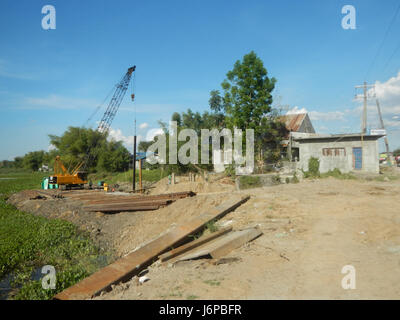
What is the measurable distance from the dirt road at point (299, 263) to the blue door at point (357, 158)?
1242 cm

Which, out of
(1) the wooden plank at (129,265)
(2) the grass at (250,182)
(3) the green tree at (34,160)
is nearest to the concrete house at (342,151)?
(2) the grass at (250,182)

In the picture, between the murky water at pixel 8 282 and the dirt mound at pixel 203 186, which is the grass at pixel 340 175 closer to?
the dirt mound at pixel 203 186

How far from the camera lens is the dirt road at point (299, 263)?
3.63 m

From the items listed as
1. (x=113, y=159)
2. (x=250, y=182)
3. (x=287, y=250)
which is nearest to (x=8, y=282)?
(x=287, y=250)

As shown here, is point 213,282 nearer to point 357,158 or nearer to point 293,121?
point 357,158

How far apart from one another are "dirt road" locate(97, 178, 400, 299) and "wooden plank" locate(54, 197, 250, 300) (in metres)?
0.19

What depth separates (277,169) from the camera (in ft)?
74.9

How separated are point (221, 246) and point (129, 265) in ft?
5.78

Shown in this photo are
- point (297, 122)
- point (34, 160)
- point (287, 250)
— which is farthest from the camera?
point (34, 160)

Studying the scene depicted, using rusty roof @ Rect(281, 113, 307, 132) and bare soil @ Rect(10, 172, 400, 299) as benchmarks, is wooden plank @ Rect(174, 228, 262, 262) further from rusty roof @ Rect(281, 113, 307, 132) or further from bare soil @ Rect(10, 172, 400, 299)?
rusty roof @ Rect(281, 113, 307, 132)

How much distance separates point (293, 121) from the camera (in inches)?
1105

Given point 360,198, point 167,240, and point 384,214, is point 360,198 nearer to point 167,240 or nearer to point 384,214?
point 384,214

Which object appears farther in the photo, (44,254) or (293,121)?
(293,121)

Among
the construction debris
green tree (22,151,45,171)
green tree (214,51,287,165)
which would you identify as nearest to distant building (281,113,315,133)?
green tree (214,51,287,165)
